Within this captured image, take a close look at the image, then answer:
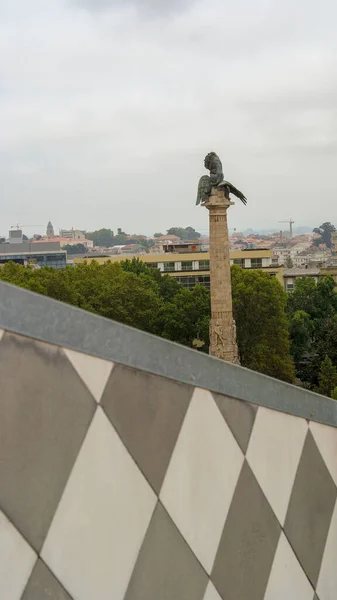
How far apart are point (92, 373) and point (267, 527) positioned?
110cm

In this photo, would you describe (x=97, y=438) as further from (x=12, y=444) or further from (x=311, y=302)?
(x=311, y=302)

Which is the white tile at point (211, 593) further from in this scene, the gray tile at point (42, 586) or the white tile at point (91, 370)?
the white tile at point (91, 370)

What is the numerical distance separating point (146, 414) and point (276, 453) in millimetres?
767

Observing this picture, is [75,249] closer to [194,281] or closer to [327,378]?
[194,281]

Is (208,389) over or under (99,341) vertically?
under

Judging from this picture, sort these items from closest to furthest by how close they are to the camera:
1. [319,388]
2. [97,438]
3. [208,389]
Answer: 1. [97,438]
2. [208,389]
3. [319,388]

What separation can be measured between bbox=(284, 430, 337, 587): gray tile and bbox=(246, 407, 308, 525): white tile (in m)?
0.05

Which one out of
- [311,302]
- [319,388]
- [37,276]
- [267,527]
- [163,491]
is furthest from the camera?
[311,302]

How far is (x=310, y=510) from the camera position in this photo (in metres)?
3.31

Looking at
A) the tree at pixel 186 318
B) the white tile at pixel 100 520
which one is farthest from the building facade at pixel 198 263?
the white tile at pixel 100 520

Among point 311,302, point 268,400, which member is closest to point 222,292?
point 311,302

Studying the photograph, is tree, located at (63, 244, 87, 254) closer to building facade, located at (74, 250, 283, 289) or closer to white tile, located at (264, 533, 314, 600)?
building facade, located at (74, 250, 283, 289)

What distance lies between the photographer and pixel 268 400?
10.3 feet

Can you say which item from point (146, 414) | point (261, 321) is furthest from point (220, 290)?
point (146, 414)
